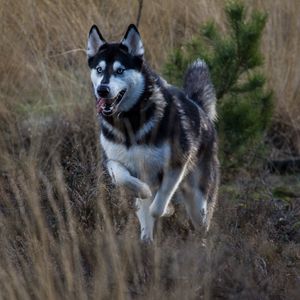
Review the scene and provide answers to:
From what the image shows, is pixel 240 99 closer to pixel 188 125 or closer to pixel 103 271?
pixel 188 125

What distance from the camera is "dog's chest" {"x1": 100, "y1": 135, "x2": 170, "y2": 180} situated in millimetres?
6379

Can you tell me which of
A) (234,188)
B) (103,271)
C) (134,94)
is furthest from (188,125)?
(103,271)

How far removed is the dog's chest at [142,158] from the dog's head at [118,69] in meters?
0.26

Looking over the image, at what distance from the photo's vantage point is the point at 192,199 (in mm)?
6887

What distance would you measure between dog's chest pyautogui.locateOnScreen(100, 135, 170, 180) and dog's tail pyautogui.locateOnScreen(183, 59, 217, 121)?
0.93 metres

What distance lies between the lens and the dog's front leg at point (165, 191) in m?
6.41

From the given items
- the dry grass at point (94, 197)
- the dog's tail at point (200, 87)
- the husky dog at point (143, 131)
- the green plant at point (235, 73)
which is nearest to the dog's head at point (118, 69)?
the husky dog at point (143, 131)

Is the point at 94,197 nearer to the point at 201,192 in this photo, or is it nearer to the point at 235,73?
the point at 201,192

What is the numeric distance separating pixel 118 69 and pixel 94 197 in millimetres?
844

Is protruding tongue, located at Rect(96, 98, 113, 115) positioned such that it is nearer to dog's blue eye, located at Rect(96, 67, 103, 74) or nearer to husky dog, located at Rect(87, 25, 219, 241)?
husky dog, located at Rect(87, 25, 219, 241)

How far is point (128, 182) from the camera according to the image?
6.20 m

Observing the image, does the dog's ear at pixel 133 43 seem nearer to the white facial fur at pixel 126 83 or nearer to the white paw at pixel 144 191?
the white facial fur at pixel 126 83

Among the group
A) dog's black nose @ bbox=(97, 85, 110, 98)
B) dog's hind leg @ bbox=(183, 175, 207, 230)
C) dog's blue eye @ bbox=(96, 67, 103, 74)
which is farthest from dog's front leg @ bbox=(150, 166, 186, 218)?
dog's blue eye @ bbox=(96, 67, 103, 74)

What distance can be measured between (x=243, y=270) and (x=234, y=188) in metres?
2.94
